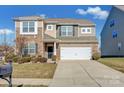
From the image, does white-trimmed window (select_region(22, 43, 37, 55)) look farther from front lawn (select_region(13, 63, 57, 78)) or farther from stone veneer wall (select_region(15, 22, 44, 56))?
front lawn (select_region(13, 63, 57, 78))

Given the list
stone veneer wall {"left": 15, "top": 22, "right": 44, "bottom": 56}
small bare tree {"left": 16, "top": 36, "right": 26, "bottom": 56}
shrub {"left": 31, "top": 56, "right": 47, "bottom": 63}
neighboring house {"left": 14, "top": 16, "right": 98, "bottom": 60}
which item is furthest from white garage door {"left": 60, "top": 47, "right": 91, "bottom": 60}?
shrub {"left": 31, "top": 56, "right": 47, "bottom": 63}

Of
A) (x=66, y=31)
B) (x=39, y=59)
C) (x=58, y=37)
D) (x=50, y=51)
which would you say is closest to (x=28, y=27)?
(x=50, y=51)

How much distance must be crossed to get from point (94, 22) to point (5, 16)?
1439cm

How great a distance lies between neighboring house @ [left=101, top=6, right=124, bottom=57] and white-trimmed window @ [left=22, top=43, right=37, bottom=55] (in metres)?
9.61

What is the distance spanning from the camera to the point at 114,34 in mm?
36812

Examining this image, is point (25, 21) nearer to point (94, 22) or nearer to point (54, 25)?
point (54, 25)

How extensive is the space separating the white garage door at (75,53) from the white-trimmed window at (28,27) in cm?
455

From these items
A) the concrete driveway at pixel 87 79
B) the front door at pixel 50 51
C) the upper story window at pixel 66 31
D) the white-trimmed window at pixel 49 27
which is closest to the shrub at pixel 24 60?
the front door at pixel 50 51

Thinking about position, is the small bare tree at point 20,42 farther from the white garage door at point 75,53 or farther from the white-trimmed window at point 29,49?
the white garage door at point 75,53

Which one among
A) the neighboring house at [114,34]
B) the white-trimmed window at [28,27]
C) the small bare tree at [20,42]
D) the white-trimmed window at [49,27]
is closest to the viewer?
the small bare tree at [20,42]

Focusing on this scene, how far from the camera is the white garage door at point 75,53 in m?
35.8

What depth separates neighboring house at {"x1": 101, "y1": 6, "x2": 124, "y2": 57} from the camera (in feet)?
111

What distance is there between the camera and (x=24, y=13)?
107ft
